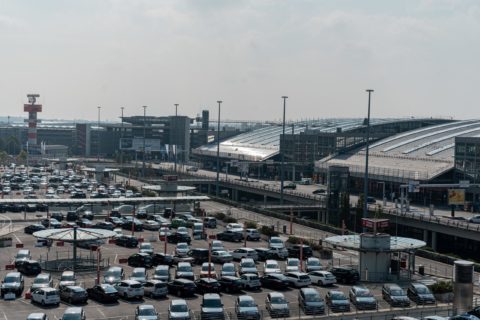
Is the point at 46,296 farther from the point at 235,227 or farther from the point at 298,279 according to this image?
the point at 235,227

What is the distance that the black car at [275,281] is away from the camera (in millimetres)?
44688

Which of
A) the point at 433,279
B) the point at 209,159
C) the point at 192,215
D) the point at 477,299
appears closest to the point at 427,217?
the point at 192,215

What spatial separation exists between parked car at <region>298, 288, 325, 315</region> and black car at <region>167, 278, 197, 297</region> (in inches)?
238

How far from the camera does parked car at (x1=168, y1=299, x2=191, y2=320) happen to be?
117 ft

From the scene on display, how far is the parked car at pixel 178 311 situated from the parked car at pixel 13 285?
364 inches

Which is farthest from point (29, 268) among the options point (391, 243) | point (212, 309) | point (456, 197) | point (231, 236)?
point (456, 197)

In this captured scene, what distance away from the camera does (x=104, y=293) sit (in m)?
40.2

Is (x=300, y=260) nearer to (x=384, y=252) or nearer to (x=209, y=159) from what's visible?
(x=384, y=252)

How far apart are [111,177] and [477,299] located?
98.8 m

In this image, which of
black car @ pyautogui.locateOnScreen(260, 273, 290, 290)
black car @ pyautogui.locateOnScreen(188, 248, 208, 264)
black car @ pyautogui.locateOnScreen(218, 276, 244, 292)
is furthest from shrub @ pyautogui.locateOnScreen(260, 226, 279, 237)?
black car @ pyautogui.locateOnScreen(218, 276, 244, 292)

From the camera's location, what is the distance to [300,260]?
51.1 meters

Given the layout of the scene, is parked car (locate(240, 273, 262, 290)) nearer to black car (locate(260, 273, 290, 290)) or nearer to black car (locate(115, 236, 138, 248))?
black car (locate(260, 273, 290, 290))

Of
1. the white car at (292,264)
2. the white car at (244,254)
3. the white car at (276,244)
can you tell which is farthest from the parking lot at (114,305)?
the white car at (276,244)

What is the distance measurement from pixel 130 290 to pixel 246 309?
7044 mm
